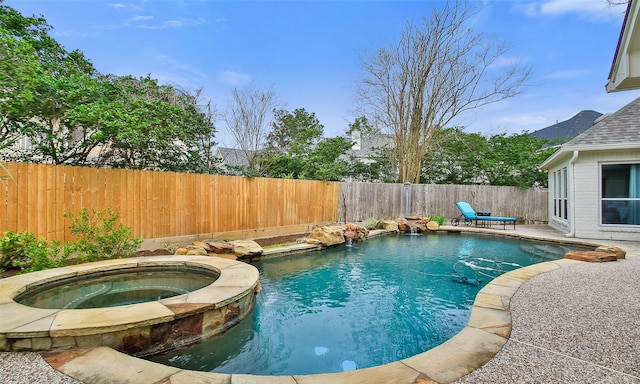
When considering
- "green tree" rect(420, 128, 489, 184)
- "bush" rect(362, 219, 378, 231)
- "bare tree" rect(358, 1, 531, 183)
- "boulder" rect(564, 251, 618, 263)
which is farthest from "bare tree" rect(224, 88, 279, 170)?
"boulder" rect(564, 251, 618, 263)

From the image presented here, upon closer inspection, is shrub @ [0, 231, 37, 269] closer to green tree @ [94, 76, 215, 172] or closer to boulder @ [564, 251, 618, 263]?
green tree @ [94, 76, 215, 172]

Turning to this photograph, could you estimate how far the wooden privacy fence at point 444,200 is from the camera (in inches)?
477

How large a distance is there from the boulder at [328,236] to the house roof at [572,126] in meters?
16.5

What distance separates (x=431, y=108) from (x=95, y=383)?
1553 centimetres

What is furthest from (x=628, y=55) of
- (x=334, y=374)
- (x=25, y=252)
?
(x=25, y=252)

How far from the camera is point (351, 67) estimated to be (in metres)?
15.5

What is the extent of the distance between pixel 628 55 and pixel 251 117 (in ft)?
35.6

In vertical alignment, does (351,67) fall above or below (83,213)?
above

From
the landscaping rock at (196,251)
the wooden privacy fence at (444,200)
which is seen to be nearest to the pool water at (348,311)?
the landscaping rock at (196,251)

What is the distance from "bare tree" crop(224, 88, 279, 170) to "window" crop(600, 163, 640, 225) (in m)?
10.6

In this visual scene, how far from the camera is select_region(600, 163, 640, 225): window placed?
7.91 meters

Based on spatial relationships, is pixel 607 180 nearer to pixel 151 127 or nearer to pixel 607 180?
pixel 607 180

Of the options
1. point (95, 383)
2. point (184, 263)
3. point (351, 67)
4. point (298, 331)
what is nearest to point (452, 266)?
point (298, 331)

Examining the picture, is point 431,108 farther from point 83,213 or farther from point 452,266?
point 83,213
